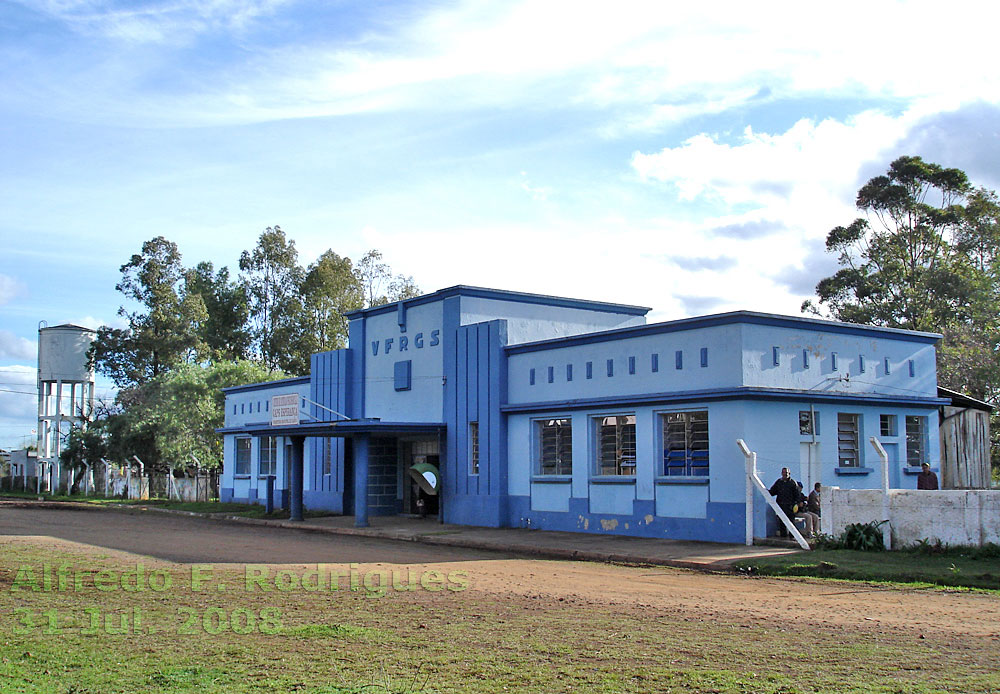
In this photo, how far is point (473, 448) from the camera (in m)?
26.8

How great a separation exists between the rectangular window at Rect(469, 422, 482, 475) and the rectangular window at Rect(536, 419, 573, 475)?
2.42 metres

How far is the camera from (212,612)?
11328mm

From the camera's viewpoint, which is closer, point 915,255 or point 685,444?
point 685,444

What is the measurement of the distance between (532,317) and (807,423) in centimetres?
966

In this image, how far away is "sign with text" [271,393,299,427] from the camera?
28.8m

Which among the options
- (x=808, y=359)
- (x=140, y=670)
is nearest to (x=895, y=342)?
(x=808, y=359)

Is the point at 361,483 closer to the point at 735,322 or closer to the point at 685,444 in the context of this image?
the point at 685,444

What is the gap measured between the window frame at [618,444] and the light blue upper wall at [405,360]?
20.2 ft

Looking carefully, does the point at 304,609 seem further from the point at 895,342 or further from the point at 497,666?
the point at 895,342

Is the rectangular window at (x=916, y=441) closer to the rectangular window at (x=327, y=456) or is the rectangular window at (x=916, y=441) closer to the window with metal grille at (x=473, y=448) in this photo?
the window with metal grille at (x=473, y=448)

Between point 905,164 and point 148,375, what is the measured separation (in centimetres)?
4401

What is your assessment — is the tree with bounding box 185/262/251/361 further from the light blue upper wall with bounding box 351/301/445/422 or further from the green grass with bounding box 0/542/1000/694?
the green grass with bounding box 0/542/1000/694

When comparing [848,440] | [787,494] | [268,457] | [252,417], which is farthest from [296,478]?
[848,440]

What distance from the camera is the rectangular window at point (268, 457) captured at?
1459 inches
